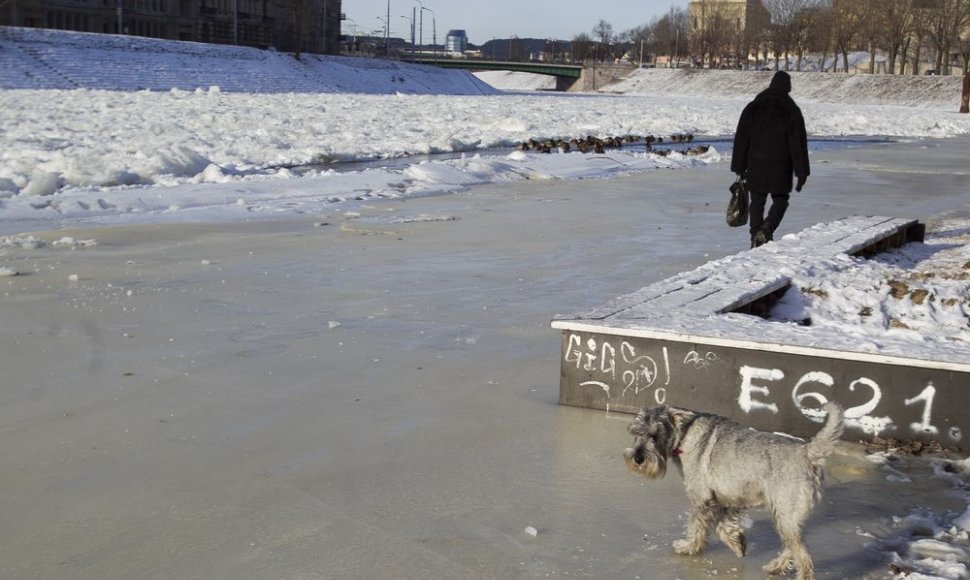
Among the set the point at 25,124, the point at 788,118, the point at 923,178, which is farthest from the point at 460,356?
the point at 25,124

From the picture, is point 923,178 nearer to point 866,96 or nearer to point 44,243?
point 44,243

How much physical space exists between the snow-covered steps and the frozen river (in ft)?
0.74

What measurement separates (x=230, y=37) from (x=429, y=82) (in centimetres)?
1998

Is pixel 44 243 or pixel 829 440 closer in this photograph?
pixel 829 440

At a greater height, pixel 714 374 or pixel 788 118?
pixel 788 118

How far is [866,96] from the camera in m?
91.9

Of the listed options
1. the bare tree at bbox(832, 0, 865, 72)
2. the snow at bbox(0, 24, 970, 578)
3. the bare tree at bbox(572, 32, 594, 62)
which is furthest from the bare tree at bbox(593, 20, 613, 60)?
the snow at bbox(0, 24, 970, 578)

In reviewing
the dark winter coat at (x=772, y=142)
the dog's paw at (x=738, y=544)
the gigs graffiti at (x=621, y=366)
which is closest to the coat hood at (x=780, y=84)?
the dark winter coat at (x=772, y=142)

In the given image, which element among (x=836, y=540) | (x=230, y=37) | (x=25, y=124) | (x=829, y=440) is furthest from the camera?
(x=230, y=37)

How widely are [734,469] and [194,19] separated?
9176 cm

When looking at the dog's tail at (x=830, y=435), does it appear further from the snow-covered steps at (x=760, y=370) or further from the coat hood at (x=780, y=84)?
the coat hood at (x=780, y=84)

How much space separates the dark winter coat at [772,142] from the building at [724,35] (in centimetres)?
12097


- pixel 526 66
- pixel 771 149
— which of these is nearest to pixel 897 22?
pixel 526 66

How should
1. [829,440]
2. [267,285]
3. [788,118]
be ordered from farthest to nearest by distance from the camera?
[788,118] → [267,285] → [829,440]
